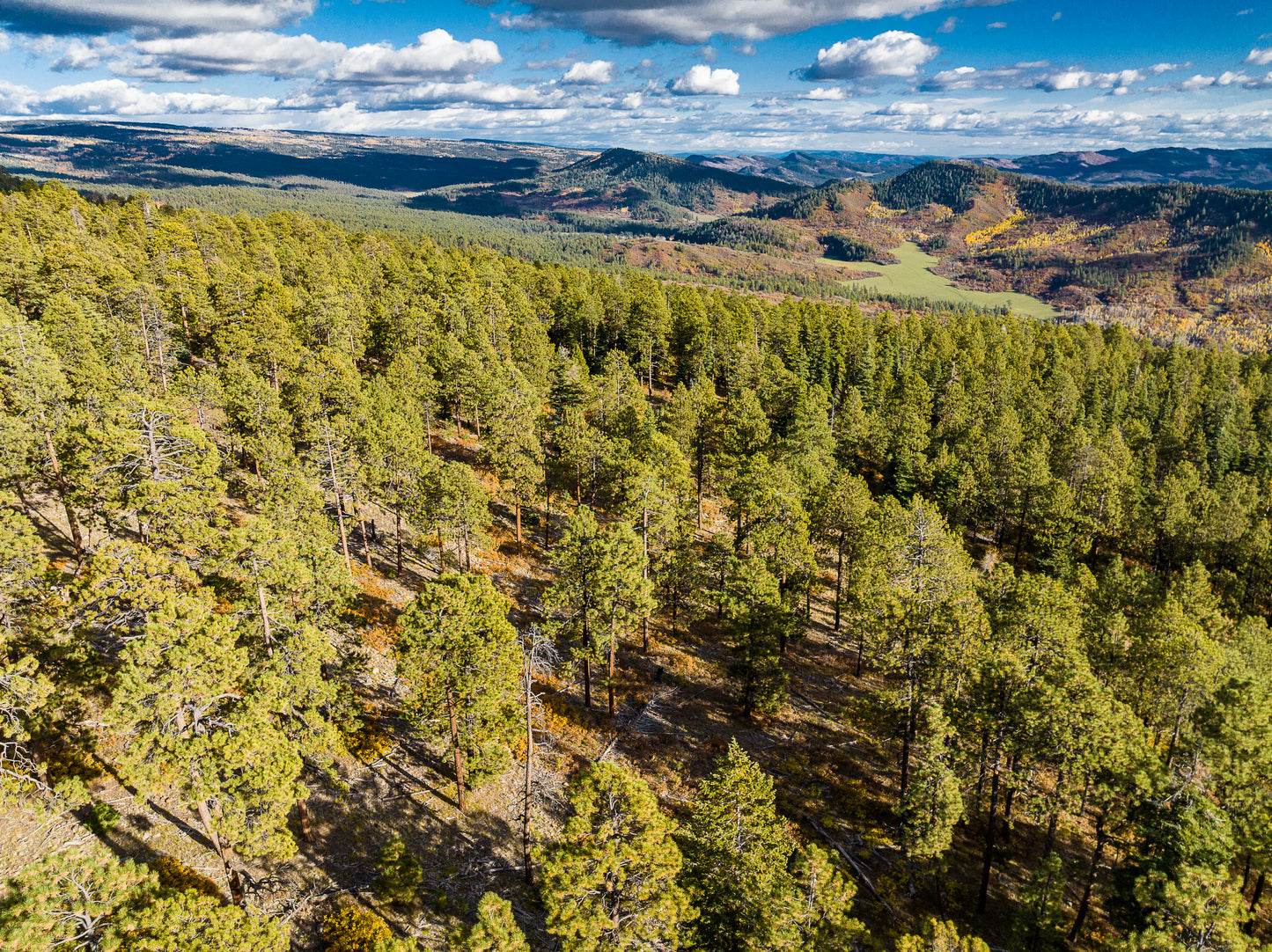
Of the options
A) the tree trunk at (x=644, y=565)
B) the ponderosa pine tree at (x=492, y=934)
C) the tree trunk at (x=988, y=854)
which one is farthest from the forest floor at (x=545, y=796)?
the ponderosa pine tree at (x=492, y=934)

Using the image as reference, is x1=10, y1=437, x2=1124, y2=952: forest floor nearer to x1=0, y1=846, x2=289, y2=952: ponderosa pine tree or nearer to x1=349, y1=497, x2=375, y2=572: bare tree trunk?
x1=349, y1=497, x2=375, y2=572: bare tree trunk

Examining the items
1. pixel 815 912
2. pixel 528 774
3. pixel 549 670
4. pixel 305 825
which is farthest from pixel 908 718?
pixel 305 825

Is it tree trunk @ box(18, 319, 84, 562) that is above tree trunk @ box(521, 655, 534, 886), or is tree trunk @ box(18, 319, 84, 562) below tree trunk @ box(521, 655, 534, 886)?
above

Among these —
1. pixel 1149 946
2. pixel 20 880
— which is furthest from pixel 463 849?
pixel 1149 946

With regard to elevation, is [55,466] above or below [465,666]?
above

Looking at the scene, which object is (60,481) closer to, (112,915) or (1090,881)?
(112,915)

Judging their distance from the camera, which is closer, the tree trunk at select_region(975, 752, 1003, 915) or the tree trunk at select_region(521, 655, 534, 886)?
the tree trunk at select_region(521, 655, 534, 886)

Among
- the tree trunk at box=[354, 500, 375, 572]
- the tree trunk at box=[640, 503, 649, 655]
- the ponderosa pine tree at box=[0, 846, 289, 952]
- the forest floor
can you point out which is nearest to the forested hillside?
the ponderosa pine tree at box=[0, 846, 289, 952]
